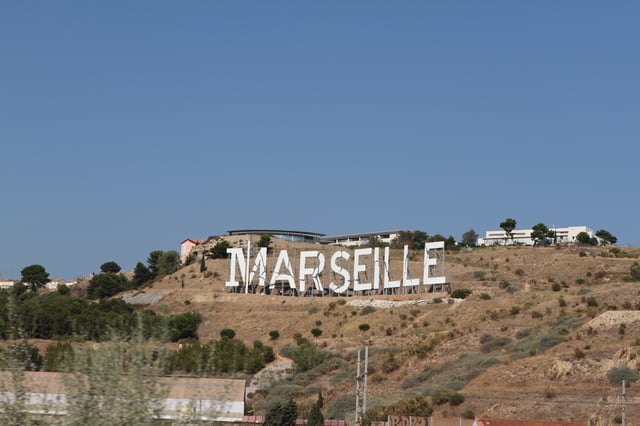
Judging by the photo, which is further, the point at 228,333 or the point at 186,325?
the point at 186,325

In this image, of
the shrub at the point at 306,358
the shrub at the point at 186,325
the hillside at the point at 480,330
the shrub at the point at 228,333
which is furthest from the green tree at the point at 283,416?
the shrub at the point at 186,325

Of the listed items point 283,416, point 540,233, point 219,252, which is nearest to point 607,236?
point 540,233

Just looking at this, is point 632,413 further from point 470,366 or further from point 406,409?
point 470,366

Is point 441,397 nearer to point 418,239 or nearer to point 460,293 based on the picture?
point 460,293

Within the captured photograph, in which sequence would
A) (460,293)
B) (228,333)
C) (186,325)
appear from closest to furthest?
(228,333)
(186,325)
(460,293)

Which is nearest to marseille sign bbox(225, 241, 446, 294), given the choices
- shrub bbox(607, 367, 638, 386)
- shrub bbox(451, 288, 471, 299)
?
shrub bbox(451, 288, 471, 299)

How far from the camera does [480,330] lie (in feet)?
265

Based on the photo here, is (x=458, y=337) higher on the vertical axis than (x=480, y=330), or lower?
lower

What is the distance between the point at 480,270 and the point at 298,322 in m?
25.8

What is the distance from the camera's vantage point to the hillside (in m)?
61.5

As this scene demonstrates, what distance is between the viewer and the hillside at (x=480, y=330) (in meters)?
61.5

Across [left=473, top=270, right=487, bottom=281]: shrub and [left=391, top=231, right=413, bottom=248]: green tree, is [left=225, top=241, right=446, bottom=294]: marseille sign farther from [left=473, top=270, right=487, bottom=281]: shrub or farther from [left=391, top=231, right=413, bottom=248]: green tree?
[left=391, top=231, right=413, bottom=248]: green tree

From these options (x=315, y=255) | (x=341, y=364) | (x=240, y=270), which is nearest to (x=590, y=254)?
(x=315, y=255)

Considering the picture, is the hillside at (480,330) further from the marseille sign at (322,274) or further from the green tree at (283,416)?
the green tree at (283,416)
